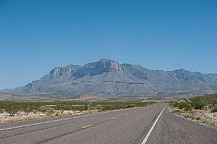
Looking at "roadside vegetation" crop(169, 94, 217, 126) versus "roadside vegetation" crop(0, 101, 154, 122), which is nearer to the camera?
"roadside vegetation" crop(169, 94, 217, 126)

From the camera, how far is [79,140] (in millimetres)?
11375

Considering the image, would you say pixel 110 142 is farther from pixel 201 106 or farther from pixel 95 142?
pixel 201 106

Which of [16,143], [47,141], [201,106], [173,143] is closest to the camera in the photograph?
[16,143]

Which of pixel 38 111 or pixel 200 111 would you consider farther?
pixel 200 111

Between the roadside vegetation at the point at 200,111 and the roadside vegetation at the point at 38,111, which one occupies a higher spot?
the roadside vegetation at the point at 38,111

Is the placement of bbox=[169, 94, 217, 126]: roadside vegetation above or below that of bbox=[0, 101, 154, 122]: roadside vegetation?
below

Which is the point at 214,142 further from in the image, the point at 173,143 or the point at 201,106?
the point at 201,106

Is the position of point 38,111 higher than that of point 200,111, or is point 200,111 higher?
point 38,111

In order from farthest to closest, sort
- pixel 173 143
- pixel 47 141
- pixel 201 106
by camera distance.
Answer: pixel 201 106 → pixel 173 143 → pixel 47 141

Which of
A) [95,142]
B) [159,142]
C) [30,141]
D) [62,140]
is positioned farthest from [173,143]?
[30,141]

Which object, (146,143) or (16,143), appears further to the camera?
(146,143)

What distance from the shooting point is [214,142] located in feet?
40.6

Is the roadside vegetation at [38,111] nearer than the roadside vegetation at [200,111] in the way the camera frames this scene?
No

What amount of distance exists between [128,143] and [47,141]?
3096 millimetres
